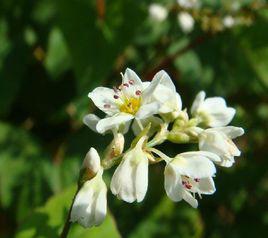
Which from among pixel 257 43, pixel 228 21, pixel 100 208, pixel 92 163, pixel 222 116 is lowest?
pixel 257 43

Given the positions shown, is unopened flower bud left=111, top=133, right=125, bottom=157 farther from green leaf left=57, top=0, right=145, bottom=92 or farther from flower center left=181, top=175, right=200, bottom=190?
green leaf left=57, top=0, right=145, bottom=92

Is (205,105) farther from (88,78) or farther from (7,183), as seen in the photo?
(7,183)

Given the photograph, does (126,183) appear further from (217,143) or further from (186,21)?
(186,21)

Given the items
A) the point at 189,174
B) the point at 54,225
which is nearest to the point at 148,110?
the point at 189,174

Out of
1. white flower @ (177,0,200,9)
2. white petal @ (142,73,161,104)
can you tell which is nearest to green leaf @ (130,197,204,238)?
white flower @ (177,0,200,9)

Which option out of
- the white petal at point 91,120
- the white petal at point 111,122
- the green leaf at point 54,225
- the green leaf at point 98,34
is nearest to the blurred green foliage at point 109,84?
the green leaf at point 98,34
